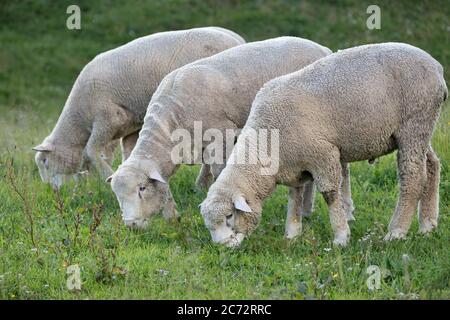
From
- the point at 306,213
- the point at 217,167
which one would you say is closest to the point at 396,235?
the point at 306,213

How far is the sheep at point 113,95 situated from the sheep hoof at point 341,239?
307 cm

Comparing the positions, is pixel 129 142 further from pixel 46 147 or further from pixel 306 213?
pixel 306 213

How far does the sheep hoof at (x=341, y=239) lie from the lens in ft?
25.6

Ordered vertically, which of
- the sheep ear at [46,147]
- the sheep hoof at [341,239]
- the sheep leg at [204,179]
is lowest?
the sheep leg at [204,179]

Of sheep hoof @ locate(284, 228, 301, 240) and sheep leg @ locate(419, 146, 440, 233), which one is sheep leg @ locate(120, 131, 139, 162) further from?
sheep leg @ locate(419, 146, 440, 233)

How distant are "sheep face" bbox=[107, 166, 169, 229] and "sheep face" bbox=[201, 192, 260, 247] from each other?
93 centimetres

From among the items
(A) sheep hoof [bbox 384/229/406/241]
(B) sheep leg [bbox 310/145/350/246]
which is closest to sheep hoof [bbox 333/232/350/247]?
(B) sheep leg [bbox 310/145/350/246]

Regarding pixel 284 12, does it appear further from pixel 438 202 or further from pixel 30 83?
pixel 438 202

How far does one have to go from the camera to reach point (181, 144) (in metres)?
8.73

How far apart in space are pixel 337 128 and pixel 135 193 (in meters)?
2.04

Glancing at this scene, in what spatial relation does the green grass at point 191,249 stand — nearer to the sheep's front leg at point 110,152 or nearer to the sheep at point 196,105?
the sheep at point 196,105

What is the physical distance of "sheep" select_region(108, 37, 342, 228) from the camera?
8.48 meters

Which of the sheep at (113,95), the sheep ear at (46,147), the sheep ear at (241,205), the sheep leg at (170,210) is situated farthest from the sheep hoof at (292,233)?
the sheep ear at (46,147)

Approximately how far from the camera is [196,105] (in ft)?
28.7
